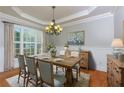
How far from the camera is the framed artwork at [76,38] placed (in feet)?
14.3

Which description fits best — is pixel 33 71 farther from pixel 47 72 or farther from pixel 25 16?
pixel 25 16

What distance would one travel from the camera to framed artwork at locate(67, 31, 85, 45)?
171 inches

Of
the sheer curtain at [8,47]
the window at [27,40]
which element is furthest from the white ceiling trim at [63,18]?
the sheer curtain at [8,47]

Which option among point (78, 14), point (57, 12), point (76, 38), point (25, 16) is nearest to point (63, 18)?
point (57, 12)

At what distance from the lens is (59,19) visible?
4.55 meters

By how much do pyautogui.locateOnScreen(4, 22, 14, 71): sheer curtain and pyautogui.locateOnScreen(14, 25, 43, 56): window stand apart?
33 cm

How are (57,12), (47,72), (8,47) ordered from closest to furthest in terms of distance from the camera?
1. (47,72)
2. (57,12)
3. (8,47)

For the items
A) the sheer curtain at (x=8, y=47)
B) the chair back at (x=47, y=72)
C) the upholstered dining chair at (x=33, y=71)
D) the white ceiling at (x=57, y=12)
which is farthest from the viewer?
the sheer curtain at (x=8, y=47)

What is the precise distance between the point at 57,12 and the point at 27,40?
6.17 ft

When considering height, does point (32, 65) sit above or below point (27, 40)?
below

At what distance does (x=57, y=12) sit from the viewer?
3.99 metres

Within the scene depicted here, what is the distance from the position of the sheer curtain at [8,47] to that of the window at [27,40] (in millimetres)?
328

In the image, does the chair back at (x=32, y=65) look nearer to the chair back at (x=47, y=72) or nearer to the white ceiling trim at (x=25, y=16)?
the chair back at (x=47, y=72)
